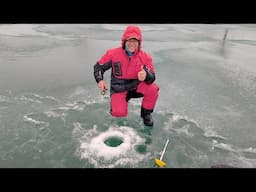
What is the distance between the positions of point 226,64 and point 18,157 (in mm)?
4345

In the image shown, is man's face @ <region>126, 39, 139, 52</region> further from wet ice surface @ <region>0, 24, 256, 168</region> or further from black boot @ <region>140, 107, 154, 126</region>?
wet ice surface @ <region>0, 24, 256, 168</region>

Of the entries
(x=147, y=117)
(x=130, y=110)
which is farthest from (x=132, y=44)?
(x=130, y=110)

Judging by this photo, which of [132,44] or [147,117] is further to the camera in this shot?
[147,117]

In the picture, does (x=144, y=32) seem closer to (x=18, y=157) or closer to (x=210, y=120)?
(x=210, y=120)

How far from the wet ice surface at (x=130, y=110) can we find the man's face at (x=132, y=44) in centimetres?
94

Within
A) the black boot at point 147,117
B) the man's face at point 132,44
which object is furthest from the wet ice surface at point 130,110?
the man's face at point 132,44

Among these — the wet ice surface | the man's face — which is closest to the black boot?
the wet ice surface

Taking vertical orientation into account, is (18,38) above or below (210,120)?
above

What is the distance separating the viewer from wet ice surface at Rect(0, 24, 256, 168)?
2.48 metres

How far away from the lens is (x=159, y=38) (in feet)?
23.1

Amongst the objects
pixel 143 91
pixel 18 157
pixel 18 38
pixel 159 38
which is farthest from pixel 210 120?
pixel 18 38

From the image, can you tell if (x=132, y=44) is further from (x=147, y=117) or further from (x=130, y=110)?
(x=130, y=110)

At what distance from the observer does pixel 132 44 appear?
2748 millimetres

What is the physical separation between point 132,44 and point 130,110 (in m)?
1.03
